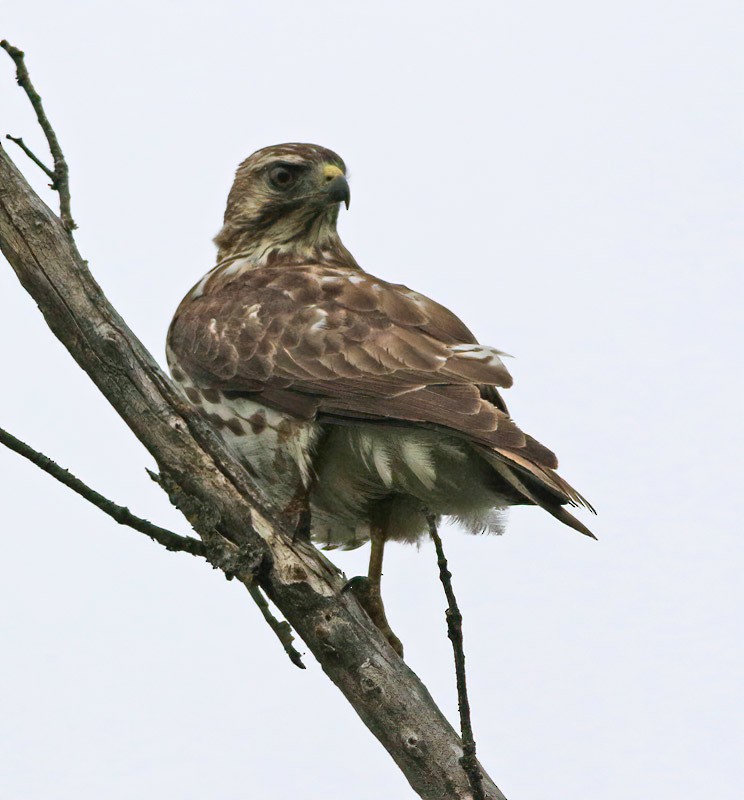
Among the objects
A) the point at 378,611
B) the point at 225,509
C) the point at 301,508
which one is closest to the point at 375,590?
the point at 378,611

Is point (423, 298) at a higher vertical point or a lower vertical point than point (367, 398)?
higher

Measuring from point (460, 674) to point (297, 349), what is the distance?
7.39 feet

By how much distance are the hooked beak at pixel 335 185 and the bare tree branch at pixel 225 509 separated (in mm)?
2563

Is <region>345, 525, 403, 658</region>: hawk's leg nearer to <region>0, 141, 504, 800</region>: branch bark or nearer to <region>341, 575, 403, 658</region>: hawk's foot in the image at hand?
<region>341, 575, 403, 658</region>: hawk's foot

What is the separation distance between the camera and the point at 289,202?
7359 mm

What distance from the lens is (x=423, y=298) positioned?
646 cm

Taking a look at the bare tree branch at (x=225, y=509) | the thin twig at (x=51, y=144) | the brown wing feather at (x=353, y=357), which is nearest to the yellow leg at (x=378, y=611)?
the bare tree branch at (x=225, y=509)

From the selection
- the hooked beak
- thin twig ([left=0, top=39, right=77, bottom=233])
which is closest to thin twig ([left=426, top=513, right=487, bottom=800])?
thin twig ([left=0, top=39, right=77, bottom=233])

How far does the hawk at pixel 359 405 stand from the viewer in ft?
17.3

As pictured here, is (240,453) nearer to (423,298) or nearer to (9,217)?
(423,298)

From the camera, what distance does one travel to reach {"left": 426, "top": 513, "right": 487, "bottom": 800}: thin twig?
4012 mm

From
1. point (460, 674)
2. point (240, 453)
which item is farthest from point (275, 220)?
point (460, 674)

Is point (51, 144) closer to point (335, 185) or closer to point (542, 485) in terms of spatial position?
point (542, 485)

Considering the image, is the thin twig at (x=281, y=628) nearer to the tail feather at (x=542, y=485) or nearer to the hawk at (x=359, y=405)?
the hawk at (x=359, y=405)
